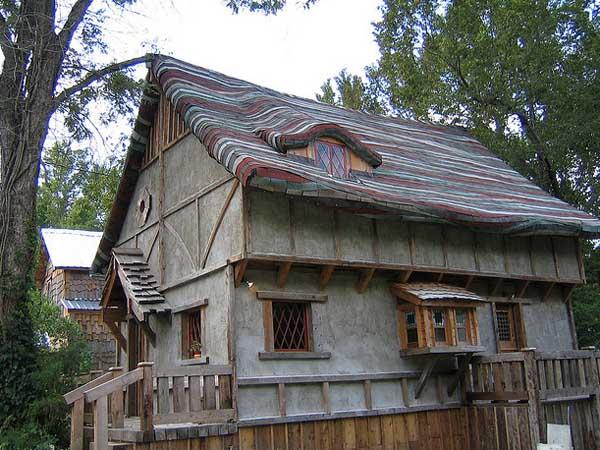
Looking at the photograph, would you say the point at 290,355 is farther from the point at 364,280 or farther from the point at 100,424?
the point at 100,424

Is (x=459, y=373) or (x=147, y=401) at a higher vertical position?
(x=459, y=373)

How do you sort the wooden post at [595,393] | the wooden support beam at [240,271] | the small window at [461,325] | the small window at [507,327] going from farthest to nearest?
the small window at [507,327]
the wooden post at [595,393]
the small window at [461,325]
the wooden support beam at [240,271]

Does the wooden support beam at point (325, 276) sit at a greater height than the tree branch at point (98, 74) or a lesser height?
lesser

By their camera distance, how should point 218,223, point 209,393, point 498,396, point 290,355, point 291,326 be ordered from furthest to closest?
point 498,396 → point 291,326 → point 218,223 → point 290,355 → point 209,393

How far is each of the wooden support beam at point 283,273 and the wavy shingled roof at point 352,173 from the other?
1.47 metres

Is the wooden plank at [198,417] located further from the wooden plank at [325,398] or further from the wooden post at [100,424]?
the wooden plank at [325,398]

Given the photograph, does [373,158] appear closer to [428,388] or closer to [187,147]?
[187,147]

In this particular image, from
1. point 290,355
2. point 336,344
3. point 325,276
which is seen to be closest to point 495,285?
point 336,344

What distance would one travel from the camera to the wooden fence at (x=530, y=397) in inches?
523

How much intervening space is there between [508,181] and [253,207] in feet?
34.4

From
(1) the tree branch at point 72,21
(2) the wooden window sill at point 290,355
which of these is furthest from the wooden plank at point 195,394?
(1) the tree branch at point 72,21

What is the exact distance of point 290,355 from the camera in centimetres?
1241

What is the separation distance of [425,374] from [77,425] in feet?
22.7

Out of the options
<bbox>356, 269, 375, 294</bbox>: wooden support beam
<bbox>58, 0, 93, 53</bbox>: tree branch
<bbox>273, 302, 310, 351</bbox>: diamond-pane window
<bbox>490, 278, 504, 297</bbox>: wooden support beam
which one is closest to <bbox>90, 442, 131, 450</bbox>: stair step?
<bbox>273, 302, 310, 351</bbox>: diamond-pane window
